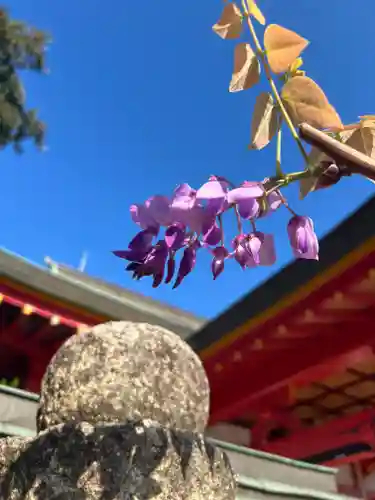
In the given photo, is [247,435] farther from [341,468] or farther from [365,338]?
[365,338]

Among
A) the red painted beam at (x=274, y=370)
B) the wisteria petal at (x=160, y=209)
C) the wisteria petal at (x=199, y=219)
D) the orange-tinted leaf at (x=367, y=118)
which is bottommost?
the wisteria petal at (x=199, y=219)

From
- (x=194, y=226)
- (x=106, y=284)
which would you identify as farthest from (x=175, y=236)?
(x=106, y=284)

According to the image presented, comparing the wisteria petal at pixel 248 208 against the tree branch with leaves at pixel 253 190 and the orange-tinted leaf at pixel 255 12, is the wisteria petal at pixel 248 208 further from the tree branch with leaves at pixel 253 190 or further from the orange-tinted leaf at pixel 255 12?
the orange-tinted leaf at pixel 255 12

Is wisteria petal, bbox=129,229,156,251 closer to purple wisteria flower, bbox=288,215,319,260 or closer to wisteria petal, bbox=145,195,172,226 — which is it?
wisteria petal, bbox=145,195,172,226

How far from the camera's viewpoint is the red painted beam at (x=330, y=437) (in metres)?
4.29

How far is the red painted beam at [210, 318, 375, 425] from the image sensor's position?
3467 millimetres

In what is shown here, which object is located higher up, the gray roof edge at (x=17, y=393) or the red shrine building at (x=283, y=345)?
the red shrine building at (x=283, y=345)

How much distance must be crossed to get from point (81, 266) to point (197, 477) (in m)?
13.2

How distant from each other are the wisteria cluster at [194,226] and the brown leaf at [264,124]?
46mm

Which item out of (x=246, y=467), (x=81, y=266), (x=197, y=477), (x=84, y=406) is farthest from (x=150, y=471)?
(x=81, y=266)

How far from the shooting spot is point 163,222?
593 millimetres

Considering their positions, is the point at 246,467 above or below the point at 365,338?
below

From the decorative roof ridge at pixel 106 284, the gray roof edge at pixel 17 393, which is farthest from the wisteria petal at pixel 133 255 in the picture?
the decorative roof ridge at pixel 106 284

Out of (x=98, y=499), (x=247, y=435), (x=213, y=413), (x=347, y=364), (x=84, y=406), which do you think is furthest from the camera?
(x=247, y=435)
